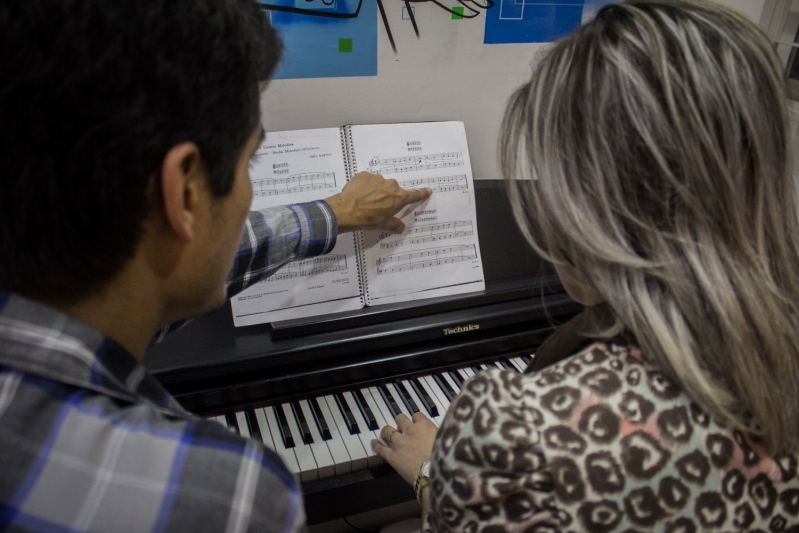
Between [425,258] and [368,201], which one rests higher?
[368,201]

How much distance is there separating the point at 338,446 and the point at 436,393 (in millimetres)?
268

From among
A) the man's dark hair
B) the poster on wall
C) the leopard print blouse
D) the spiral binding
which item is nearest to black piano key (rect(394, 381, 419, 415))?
the spiral binding

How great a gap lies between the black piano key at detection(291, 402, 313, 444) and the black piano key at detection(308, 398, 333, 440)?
2cm

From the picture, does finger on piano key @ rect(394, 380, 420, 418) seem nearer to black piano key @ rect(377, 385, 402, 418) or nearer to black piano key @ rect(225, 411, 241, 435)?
black piano key @ rect(377, 385, 402, 418)

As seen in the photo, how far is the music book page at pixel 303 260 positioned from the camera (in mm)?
1277

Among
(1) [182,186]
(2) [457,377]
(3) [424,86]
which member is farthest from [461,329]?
(1) [182,186]

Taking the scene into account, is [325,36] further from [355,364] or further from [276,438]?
[276,438]

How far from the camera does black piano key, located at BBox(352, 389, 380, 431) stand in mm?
1268

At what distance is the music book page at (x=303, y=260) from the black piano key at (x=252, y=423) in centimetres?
18

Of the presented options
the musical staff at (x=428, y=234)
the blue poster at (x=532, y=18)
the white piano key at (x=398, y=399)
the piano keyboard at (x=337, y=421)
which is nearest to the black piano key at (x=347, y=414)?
the piano keyboard at (x=337, y=421)

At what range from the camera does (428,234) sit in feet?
4.54

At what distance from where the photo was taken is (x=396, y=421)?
1251mm

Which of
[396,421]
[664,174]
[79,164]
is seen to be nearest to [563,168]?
[664,174]

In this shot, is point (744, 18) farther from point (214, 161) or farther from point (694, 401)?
point (214, 161)
